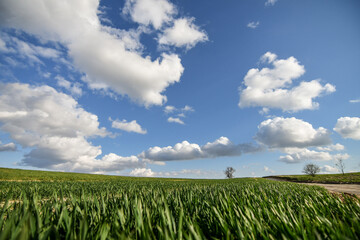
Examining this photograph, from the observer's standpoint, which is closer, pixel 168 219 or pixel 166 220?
pixel 168 219

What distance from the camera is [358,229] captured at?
1.61 m

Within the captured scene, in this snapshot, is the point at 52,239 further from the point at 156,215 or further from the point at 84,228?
the point at 156,215

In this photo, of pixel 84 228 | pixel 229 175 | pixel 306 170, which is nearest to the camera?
pixel 84 228

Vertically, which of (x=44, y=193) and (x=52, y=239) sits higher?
(x=52, y=239)

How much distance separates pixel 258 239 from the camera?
1.54 metres

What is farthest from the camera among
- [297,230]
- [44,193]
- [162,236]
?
[44,193]

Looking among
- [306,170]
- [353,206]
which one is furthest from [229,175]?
[353,206]

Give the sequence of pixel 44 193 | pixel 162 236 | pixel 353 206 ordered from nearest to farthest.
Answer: pixel 162 236, pixel 353 206, pixel 44 193

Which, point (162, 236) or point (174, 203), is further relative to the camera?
point (174, 203)

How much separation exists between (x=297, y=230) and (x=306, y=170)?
316 ft

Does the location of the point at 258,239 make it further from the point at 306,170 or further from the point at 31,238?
the point at 306,170

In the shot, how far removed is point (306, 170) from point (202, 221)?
96219mm

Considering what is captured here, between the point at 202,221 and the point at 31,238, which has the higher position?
the point at 31,238

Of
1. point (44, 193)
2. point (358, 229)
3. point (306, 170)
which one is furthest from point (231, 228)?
point (306, 170)
